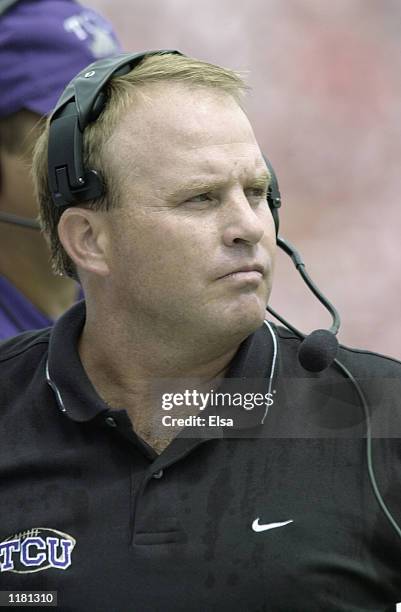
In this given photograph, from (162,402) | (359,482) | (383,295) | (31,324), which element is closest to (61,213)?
(162,402)

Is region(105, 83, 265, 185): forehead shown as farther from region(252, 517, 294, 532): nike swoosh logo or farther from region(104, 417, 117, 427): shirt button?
region(252, 517, 294, 532): nike swoosh logo

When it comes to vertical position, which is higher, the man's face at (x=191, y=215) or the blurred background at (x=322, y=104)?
the man's face at (x=191, y=215)

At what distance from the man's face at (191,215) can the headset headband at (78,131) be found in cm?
5

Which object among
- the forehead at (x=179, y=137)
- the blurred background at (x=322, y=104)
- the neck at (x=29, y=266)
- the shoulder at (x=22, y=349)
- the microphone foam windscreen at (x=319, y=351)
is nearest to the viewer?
the microphone foam windscreen at (x=319, y=351)

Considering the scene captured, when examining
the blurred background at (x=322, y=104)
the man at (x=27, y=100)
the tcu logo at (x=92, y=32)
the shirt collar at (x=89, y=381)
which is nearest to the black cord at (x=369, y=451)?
the shirt collar at (x=89, y=381)

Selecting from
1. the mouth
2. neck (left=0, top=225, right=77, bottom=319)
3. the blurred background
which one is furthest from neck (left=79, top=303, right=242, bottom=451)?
the blurred background

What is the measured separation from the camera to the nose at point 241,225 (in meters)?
1.88

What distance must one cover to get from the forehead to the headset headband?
0.16 ft

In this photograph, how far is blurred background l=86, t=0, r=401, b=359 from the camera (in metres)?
4.62

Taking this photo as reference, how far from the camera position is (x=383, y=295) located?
457cm

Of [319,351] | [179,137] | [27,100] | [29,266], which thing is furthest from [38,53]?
[319,351]

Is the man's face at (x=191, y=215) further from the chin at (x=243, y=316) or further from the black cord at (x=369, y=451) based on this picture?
the black cord at (x=369, y=451)

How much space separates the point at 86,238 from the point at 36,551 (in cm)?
51

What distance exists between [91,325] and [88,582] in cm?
45
